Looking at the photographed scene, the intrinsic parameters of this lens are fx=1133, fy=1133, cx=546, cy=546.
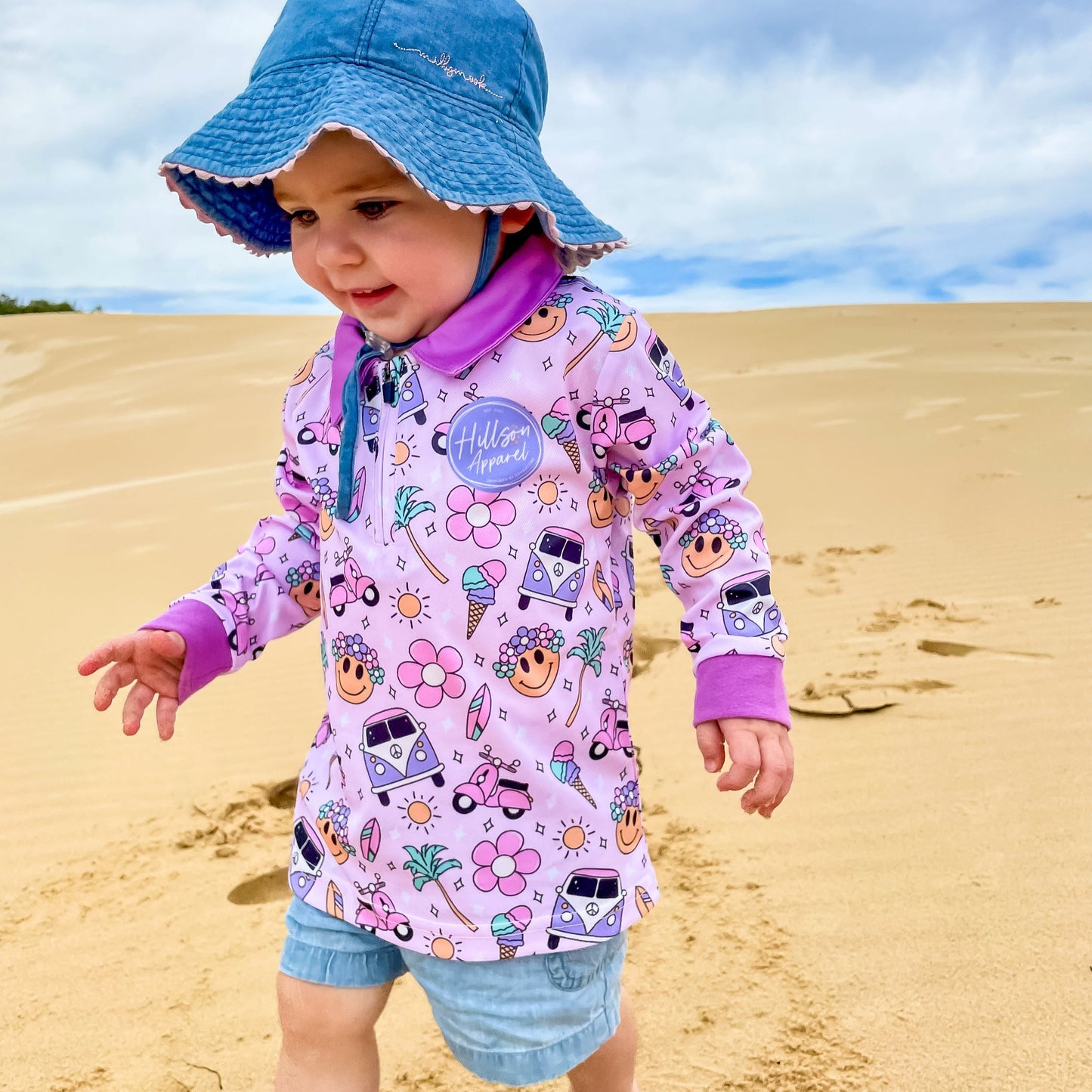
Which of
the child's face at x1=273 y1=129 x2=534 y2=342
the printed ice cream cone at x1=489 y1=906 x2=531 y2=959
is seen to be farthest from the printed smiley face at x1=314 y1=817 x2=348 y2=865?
the child's face at x1=273 y1=129 x2=534 y2=342

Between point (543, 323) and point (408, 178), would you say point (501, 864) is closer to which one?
point (543, 323)

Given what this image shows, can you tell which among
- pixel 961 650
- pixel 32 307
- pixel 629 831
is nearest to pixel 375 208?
pixel 629 831

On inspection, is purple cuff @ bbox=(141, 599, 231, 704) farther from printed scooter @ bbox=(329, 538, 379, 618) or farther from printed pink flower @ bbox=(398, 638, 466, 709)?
printed pink flower @ bbox=(398, 638, 466, 709)

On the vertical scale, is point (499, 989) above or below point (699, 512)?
below

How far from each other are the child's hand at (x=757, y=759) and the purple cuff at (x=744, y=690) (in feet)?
0.05

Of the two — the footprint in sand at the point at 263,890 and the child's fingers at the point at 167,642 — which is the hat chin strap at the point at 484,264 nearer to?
the child's fingers at the point at 167,642

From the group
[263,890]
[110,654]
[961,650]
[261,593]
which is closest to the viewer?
[110,654]

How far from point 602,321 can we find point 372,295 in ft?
1.01

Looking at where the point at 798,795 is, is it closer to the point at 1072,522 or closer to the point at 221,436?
the point at 1072,522

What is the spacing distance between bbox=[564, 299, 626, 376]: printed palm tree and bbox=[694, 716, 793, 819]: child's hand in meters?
0.51

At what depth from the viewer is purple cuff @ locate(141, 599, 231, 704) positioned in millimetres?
1682

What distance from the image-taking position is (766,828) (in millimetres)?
2756

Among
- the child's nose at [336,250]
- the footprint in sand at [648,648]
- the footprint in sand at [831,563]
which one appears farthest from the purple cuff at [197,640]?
the footprint in sand at [831,563]

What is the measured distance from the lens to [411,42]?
1471mm
